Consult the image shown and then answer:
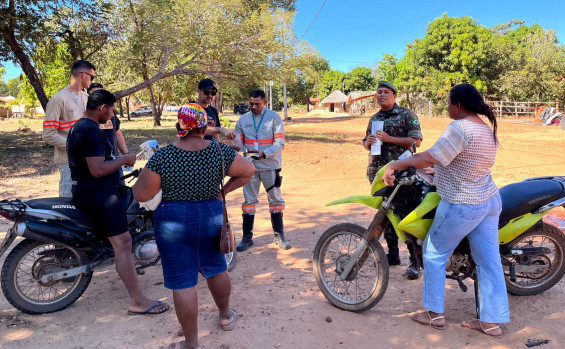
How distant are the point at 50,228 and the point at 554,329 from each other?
4.05 m

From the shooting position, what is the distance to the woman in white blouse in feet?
9.14

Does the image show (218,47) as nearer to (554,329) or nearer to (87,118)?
(87,118)

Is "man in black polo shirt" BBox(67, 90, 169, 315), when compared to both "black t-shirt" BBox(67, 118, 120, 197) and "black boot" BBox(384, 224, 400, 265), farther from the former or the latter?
"black boot" BBox(384, 224, 400, 265)

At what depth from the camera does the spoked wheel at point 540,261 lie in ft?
11.4

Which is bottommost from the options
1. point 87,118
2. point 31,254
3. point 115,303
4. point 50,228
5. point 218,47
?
point 115,303

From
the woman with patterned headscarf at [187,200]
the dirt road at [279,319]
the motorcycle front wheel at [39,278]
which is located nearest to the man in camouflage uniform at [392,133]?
the dirt road at [279,319]

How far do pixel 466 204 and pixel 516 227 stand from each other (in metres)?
0.74

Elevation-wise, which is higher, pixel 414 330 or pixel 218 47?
pixel 218 47

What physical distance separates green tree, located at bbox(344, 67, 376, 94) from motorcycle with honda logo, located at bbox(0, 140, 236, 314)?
7176 cm

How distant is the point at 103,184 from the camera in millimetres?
3465

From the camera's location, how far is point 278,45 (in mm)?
17047

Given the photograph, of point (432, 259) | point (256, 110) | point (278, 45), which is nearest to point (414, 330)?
point (432, 259)

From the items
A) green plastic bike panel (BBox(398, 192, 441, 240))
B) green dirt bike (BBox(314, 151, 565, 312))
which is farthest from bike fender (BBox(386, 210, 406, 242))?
green plastic bike panel (BBox(398, 192, 441, 240))

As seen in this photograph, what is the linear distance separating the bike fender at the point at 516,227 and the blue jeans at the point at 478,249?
12.6 inches
